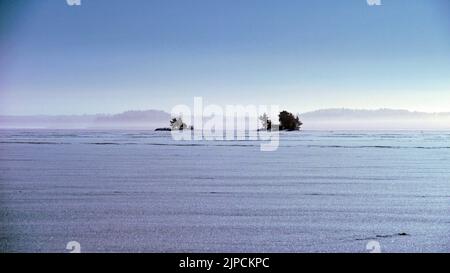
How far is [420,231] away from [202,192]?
7.94 ft

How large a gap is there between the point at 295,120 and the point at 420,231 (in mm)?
14710

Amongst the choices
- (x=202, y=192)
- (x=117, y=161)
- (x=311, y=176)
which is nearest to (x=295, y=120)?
(x=117, y=161)

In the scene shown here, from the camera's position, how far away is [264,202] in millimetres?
5074

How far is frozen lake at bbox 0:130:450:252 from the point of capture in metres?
3.57

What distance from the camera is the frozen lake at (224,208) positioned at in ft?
11.7

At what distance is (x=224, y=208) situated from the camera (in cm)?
473

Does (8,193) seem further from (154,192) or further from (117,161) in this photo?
(117,161)

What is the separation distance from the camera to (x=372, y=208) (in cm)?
478

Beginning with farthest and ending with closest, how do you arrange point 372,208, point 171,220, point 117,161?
point 117,161
point 372,208
point 171,220
